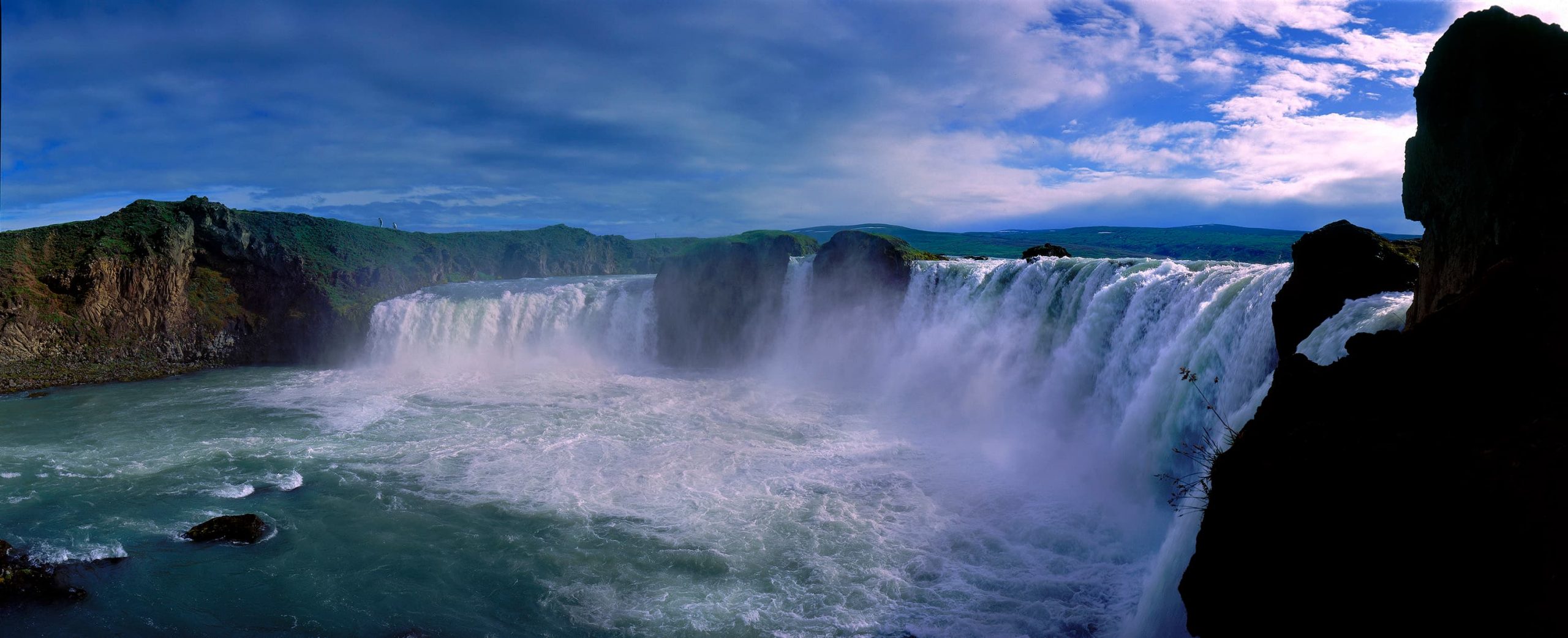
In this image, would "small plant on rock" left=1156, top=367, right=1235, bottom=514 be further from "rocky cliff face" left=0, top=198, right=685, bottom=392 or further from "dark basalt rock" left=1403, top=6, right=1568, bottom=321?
"rocky cliff face" left=0, top=198, right=685, bottom=392

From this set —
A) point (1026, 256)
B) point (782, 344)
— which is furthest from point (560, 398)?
point (1026, 256)

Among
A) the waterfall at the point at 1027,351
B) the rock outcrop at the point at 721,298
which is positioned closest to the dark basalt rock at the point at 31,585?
the waterfall at the point at 1027,351

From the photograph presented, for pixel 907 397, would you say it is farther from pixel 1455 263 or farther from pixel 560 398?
pixel 1455 263

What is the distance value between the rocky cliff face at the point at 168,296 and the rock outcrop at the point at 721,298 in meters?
16.5

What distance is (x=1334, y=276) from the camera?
10328mm

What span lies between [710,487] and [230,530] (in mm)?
9233

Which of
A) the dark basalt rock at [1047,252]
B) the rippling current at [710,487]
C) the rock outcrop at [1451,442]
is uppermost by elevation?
the dark basalt rock at [1047,252]

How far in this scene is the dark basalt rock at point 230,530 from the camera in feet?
41.4

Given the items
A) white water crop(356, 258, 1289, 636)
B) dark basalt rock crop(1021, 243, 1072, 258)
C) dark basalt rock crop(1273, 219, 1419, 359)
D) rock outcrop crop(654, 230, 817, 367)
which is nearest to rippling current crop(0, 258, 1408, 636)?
white water crop(356, 258, 1289, 636)

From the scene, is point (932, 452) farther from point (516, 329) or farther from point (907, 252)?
point (516, 329)

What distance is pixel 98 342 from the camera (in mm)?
30844

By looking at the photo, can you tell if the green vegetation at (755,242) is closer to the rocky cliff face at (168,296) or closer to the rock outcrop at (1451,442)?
the rocky cliff face at (168,296)

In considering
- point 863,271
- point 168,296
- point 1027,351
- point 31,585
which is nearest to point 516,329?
point 168,296

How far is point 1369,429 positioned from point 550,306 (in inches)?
1372
